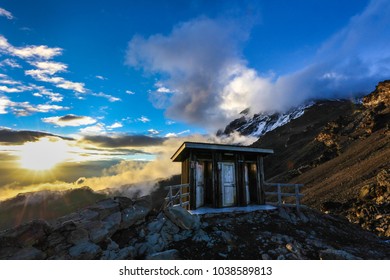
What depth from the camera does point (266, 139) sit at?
110500 mm

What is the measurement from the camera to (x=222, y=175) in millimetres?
15195

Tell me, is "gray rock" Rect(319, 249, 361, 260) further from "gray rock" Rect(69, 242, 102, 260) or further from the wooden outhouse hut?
"gray rock" Rect(69, 242, 102, 260)

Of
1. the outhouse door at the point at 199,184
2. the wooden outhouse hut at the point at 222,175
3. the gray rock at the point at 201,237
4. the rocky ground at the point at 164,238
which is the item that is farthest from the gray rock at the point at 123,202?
the outhouse door at the point at 199,184

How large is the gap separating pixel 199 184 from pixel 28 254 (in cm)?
901

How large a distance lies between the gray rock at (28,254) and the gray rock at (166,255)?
3359mm

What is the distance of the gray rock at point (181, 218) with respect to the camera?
1084 centimetres

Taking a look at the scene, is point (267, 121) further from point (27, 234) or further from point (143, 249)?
point (27, 234)

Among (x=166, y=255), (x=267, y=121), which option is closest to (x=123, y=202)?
(x=166, y=255)

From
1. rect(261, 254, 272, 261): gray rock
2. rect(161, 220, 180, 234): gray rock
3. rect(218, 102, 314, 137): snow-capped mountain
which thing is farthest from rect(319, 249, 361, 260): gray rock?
rect(218, 102, 314, 137): snow-capped mountain

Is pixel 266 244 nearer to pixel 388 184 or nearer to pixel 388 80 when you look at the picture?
pixel 388 184

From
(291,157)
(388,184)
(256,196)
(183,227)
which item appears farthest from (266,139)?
(183,227)

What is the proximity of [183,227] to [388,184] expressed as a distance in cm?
3006

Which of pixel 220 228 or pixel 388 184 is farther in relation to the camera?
pixel 388 184
